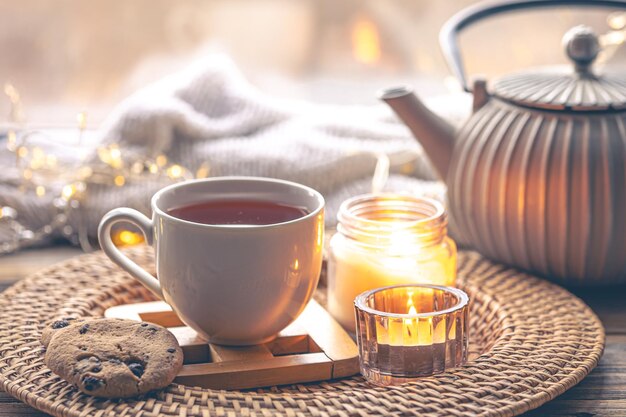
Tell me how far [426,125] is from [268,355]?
0.30 meters

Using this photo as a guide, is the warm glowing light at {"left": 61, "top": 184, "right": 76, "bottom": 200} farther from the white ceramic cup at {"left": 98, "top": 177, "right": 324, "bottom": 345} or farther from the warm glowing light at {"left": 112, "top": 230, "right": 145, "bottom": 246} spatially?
the white ceramic cup at {"left": 98, "top": 177, "right": 324, "bottom": 345}

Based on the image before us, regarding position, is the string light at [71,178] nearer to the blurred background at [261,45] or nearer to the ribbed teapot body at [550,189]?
the ribbed teapot body at [550,189]

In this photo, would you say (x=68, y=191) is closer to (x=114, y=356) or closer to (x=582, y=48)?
(x=114, y=356)

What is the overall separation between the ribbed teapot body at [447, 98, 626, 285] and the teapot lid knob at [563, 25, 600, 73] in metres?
0.06

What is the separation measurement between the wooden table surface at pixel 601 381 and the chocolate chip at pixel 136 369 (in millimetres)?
72

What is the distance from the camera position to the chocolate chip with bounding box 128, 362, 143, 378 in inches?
21.6

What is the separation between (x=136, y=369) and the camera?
0.55 metres

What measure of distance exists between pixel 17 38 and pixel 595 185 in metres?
1.22

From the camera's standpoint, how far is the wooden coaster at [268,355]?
59 cm

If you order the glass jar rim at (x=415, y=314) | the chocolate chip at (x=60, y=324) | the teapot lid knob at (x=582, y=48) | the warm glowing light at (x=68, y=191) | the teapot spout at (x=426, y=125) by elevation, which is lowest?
the chocolate chip at (x=60, y=324)

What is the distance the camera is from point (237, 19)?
1.66 meters

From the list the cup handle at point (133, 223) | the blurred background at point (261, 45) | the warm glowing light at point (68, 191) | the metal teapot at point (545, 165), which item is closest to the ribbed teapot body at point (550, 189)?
the metal teapot at point (545, 165)

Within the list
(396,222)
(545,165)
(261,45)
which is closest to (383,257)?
(396,222)

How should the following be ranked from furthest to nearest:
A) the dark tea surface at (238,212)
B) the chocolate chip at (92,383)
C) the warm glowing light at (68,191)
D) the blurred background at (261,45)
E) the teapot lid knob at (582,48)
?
the blurred background at (261,45), the warm glowing light at (68,191), the teapot lid knob at (582,48), the dark tea surface at (238,212), the chocolate chip at (92,383)
